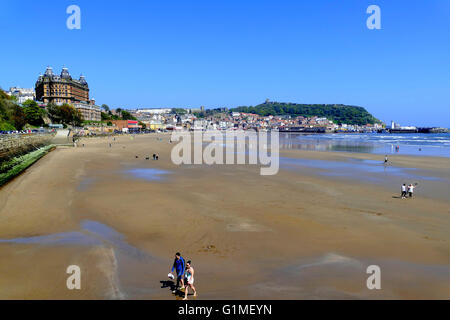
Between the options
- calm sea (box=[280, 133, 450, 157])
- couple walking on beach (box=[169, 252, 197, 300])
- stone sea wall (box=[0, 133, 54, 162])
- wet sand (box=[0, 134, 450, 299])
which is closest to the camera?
couple walking on beach (box=[169, 252, 197, 300])

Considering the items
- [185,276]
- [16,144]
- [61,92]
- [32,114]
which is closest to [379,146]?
[16,144]

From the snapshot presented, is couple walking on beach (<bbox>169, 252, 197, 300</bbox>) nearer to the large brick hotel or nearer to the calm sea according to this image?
the calm sea

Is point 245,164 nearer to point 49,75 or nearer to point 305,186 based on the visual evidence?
point 305,186

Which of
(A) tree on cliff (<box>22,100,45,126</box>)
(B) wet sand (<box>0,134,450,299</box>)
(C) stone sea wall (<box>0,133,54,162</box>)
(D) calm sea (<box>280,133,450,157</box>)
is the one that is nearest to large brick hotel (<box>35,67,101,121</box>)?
(A) tree on cliff (<box>22,100,45,126</box>)

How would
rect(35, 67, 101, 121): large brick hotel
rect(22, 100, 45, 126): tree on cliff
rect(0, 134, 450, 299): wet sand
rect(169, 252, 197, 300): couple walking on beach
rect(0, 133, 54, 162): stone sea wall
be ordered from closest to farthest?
rect(169, 252, 197, 300): couple walking on beach
rect(0, 134, 450, 299): wet sand
rect(0, 133, 54, 162): stone sea wall
rect(22, 100, 45, 126): tree on cliff
rect(35, 67, 101, 121): large brick hotel

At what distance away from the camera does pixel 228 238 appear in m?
13.3

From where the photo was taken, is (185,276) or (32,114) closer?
(185,276)

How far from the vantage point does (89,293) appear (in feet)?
29.0

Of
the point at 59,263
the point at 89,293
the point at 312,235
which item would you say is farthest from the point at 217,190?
the point at 89,293

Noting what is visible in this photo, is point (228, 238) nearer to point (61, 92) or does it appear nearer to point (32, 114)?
point (32, 114)

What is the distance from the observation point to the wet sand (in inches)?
370

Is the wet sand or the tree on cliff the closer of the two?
the wet sand
